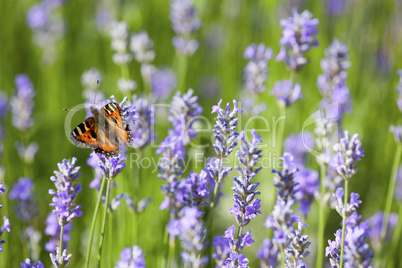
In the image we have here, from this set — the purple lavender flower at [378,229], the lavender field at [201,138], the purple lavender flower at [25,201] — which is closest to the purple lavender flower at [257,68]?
the lavender field at [201,138]

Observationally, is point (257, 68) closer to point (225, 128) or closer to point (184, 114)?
point (184, 114)

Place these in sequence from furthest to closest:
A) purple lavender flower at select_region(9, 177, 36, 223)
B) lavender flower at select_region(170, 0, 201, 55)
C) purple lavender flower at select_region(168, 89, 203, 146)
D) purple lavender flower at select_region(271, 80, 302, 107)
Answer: lavender flower at select_region(170, 0, 201, 55), purple lavender flower at select_region(271, 80, 302, 107), purple lavender flower at select_region(9, 177, 36, 223), purple lavender flower at select_region(168, 89, 203, 146)

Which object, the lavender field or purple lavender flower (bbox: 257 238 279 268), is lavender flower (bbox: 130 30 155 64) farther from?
purple lavender flower (bbox: 257 238 279 268)

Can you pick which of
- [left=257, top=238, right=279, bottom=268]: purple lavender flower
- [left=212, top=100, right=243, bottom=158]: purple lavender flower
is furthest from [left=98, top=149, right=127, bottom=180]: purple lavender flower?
[left=257, top=238, right=279, bottom=268]: purple lavender flower

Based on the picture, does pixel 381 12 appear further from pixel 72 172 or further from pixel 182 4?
pixel 72 172

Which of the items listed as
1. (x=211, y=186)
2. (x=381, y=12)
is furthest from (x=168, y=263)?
(x=381, y=12)
